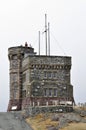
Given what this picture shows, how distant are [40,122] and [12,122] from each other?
4.45 meters

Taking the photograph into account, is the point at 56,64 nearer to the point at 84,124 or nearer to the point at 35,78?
the point at 35,78

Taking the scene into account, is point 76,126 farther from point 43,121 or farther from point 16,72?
point 16,72

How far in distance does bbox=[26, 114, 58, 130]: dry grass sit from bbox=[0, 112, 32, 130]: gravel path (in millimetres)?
1093

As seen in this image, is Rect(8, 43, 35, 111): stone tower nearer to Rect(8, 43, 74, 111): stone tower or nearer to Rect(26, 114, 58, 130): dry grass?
Rect(8, 43, 74, 111): stone tower

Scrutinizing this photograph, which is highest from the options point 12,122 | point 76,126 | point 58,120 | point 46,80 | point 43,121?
point 46,80

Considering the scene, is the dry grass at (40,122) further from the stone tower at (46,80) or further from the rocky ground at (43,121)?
the stone tower at (46,80)

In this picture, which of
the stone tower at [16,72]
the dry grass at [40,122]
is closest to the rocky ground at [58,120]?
the dry grass at [40,122]

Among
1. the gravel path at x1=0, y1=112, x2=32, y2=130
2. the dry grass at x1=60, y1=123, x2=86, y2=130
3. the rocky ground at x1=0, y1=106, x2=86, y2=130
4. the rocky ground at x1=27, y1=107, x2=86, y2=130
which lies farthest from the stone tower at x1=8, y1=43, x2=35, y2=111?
the dry grass at x1=60, y1=123, x2=86, y2=130

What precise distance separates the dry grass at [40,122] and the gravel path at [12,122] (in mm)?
1093

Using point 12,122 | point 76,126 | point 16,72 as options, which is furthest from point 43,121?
point 16,72

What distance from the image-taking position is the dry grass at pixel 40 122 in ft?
231

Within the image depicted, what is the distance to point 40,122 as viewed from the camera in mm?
73500

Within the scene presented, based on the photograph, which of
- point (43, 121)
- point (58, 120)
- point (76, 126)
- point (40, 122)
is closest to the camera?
point (76, 126)

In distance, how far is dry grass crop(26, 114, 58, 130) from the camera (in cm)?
7028
